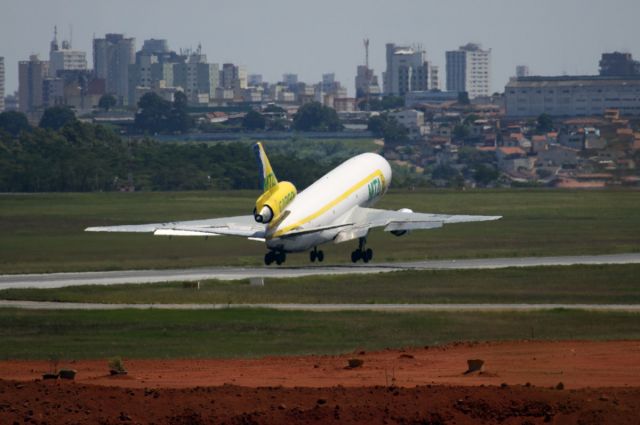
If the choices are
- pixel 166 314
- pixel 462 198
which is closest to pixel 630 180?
pixel 462 198

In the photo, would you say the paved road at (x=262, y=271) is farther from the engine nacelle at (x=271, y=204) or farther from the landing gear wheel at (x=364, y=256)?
the engine nacelle at (x=271, y=204)

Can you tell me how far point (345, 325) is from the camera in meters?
58.4

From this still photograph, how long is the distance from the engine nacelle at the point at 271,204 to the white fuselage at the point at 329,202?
951 millimetres

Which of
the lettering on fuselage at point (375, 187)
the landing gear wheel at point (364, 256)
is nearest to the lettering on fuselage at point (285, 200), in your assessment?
the landing gear wheel at point (364, 256)

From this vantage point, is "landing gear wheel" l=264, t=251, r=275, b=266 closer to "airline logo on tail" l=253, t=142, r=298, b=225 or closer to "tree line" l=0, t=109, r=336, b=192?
"airline logo on tail" l=253, t=142, r=298, b=225

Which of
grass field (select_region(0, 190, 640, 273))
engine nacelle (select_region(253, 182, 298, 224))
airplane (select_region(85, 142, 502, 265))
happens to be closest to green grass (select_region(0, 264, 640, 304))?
engine nacelle (select_region(253, 182, 298, 224))

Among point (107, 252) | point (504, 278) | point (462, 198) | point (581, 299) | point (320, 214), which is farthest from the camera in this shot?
point (462, 198)

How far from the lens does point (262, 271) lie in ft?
279

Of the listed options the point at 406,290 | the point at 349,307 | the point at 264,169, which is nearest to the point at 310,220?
the point at 264,169

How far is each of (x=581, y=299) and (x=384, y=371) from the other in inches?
1110

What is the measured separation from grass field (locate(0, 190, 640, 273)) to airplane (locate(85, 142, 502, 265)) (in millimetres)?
2824

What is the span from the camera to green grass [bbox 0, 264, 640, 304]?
Result: 68875 millimetres

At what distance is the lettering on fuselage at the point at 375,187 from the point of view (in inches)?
3835

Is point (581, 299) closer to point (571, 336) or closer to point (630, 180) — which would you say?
point (571, 336)
